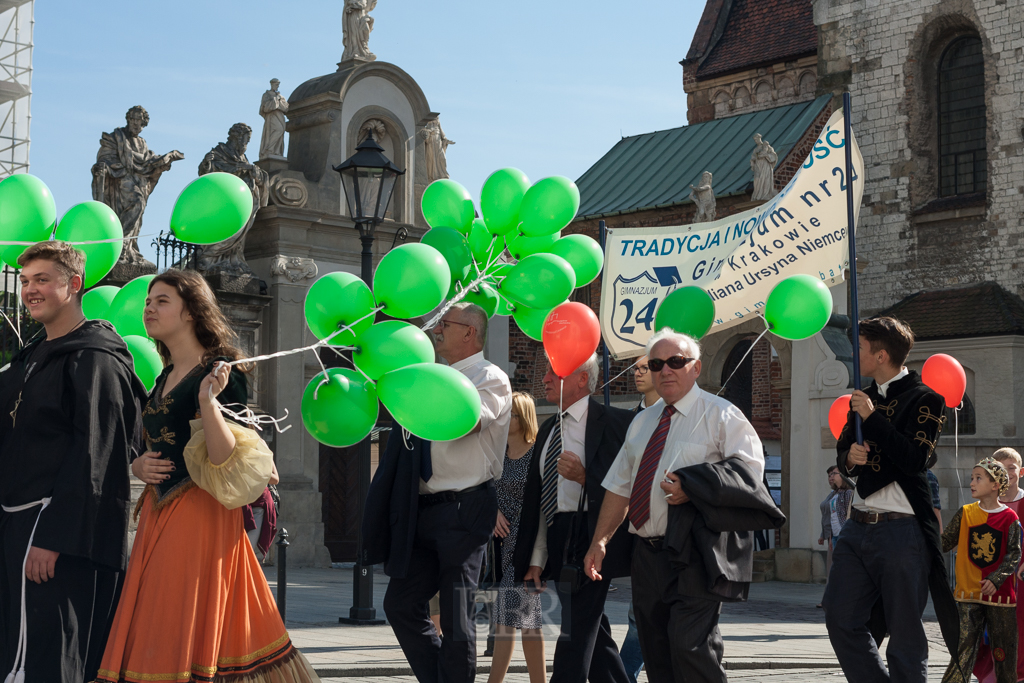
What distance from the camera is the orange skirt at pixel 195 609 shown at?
4742 mm

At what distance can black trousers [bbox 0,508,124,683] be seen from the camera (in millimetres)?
4926

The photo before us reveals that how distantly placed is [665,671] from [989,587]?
3.23 meters

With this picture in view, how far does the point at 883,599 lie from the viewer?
19.4 ft

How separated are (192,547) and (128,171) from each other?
11499mm

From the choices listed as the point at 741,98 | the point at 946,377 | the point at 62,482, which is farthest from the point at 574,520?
the point at 741,98

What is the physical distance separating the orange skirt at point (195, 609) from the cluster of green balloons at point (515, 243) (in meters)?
2.36

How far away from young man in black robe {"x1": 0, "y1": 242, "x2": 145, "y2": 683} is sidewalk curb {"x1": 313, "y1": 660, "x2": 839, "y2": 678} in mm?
2655

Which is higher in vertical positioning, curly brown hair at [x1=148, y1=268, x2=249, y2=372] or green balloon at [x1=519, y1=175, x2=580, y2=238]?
green balloon at [x1=519, y1=175, x2=580, y2=238]

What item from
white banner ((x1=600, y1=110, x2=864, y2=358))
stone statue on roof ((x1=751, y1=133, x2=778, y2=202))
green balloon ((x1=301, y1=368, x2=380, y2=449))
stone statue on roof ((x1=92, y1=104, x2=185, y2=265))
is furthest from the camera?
stone statue on roof ((x1=751, y1=133, x2=778, y2=202))

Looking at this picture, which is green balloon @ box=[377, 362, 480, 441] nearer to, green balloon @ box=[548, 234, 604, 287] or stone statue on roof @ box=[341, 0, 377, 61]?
green balloon @ box=[548, 234, 604, 287]

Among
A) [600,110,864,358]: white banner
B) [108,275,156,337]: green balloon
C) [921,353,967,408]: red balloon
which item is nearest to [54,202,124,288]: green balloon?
[108,275,156,337]: green balloon

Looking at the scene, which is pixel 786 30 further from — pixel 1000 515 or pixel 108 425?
pixel 108 425

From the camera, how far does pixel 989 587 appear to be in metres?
7.69

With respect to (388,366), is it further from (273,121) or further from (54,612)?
(273,121)
